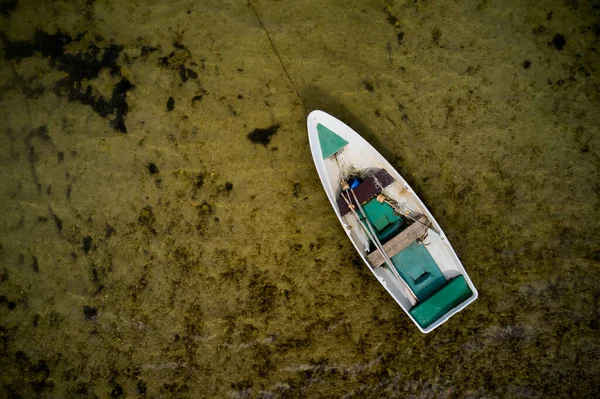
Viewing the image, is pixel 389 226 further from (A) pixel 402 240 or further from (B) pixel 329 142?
(B) pixel 329 142

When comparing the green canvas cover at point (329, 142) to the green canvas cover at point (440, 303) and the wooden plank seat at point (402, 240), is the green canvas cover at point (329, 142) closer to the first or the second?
the wooden plank seat at point (402, 240)

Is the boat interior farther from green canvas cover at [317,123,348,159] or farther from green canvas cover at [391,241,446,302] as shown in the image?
green canvas cover at [317,123,348,159]

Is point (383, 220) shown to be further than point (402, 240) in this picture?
Yes

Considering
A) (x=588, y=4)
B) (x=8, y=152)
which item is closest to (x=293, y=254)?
(x=8, y=152)

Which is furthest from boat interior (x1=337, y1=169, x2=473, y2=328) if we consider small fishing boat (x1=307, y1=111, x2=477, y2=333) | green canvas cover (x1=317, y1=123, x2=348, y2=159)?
green canvas cover (x1=317, y1=123, x2=348, y2=159)

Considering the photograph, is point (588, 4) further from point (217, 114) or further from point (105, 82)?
point (105, 82)

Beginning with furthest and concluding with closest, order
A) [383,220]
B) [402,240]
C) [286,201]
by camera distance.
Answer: [286,201] < [383,220] < [402,240]

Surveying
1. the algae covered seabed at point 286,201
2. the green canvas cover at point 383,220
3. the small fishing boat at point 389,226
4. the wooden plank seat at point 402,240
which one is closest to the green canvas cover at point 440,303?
the small fishing boat at point 389,226

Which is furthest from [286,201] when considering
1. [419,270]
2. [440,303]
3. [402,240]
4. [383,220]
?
[440,303]
